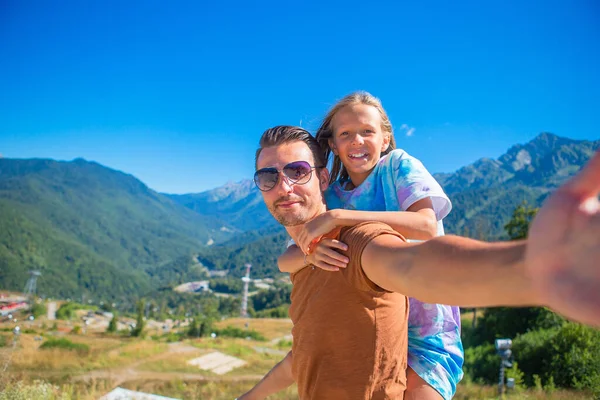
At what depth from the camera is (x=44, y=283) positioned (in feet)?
569

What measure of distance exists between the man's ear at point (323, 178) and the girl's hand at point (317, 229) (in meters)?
0.63

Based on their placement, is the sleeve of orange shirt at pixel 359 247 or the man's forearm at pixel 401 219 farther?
the man's forearm at pixel 401 219

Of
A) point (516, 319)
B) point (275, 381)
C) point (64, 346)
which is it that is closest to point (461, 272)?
point (275, 381)

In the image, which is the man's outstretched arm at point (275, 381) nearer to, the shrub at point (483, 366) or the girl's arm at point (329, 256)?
the girl's arm at point (329, 256)

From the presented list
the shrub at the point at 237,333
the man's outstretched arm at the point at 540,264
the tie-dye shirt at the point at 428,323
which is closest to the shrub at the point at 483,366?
the tie-dye shirt at the point at 428,323

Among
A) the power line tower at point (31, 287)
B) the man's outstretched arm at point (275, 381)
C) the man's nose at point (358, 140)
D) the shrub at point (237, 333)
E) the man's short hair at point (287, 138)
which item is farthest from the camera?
the power line tower at point (31, 287)

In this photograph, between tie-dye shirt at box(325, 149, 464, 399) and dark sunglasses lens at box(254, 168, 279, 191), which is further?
dark sunglasses lens at box(254, 168, 279, 191)

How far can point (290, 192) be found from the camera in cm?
231

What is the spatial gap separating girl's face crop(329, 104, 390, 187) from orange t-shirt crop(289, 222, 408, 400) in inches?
35.7

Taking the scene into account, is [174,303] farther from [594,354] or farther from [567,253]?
[567,253]

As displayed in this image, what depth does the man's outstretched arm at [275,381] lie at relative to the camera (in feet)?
9.39

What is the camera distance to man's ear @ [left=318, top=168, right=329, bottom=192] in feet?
8.42

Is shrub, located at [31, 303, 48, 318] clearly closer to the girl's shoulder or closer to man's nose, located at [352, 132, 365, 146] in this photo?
man's nose, located at [352, 132, 365, 146]

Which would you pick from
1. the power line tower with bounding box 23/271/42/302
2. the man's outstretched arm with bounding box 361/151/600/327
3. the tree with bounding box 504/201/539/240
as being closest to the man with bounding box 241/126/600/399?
the man's outstretched arm with bounding box 361/151/600/327
